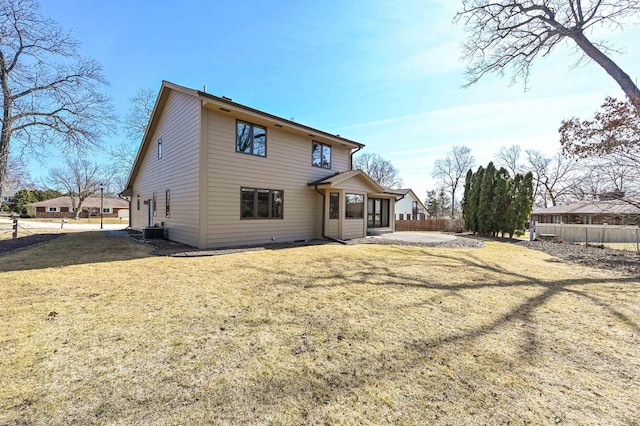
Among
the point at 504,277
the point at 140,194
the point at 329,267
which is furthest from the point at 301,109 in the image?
the point at 504,277

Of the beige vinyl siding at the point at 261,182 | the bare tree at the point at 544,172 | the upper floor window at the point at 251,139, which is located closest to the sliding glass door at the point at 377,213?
the beige vinyl siding at the point at 261,182

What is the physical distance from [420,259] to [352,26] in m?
8.72

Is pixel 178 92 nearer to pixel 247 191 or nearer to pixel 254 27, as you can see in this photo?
pixel 254 27

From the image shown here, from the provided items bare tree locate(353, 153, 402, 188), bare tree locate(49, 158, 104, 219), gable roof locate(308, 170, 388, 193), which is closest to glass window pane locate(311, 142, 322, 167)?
gable roof locate(308, 170, 388, 193)

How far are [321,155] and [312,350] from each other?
11.7 metres

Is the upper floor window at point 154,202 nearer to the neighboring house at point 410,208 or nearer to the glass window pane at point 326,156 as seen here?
the glass window pane at point 326,156

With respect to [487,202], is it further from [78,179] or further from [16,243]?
[78,179]

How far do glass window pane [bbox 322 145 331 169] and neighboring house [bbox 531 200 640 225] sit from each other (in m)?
11.1

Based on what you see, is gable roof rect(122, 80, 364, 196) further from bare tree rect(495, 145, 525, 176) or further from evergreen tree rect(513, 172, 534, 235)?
A: bare tree rect(495, 145, 525, 176)

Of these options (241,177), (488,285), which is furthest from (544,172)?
(241,177)

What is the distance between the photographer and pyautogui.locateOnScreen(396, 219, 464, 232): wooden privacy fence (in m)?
23.6

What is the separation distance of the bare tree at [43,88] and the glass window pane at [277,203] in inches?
499

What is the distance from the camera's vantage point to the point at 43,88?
14.3 metres

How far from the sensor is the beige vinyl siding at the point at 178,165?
32.1 ft
